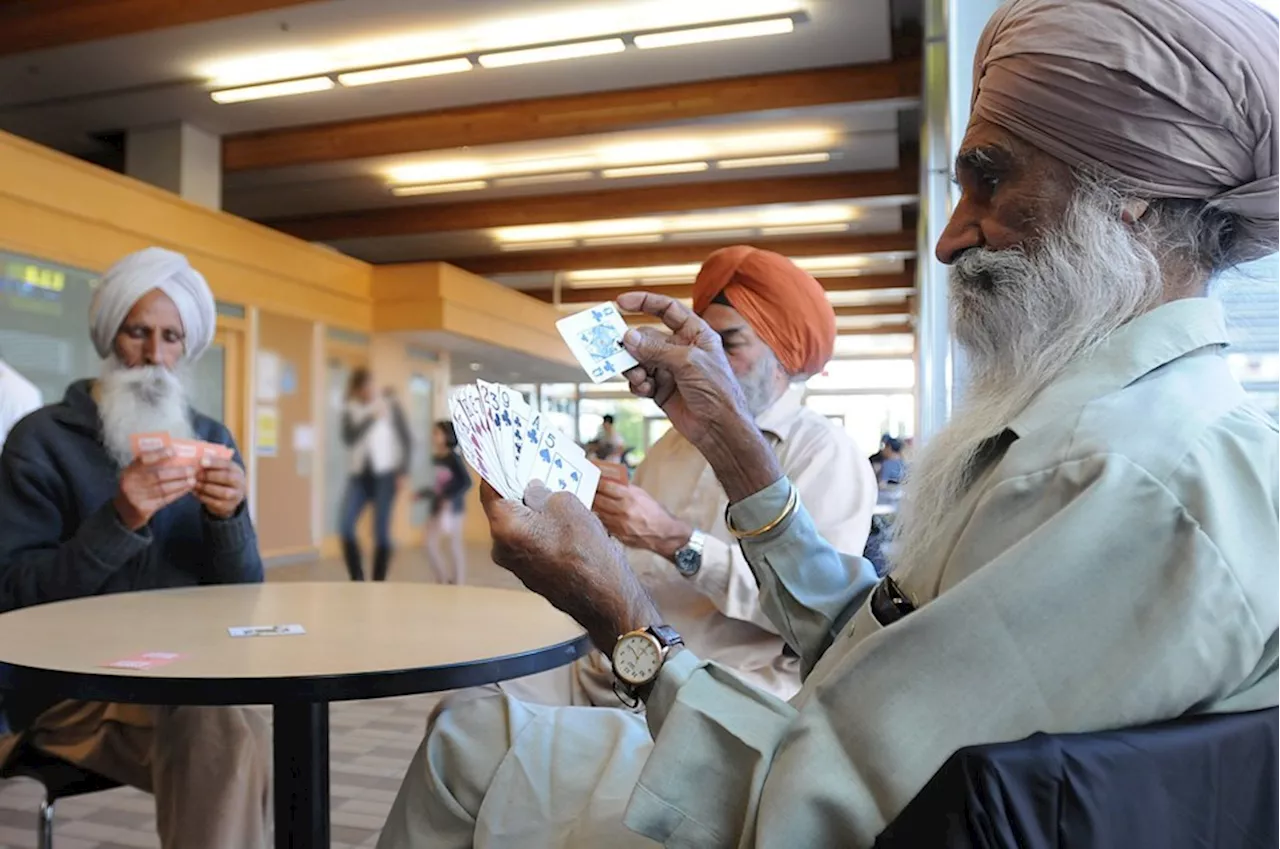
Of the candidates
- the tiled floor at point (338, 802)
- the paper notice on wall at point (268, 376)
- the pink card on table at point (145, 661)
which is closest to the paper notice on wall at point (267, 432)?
the paper notice on wall at point (268, 376)

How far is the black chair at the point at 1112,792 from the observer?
0.59 metres

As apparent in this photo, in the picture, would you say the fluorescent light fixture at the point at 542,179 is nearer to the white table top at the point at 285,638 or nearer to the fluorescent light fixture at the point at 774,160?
the fluorescent light fixture at the point at 774,160

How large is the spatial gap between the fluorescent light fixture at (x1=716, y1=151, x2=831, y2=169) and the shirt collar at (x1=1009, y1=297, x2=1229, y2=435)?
30.6 ft

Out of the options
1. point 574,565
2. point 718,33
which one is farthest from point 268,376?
point 574,565

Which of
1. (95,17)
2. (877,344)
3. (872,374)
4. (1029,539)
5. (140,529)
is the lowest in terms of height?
(140,529)

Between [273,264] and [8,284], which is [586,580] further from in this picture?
[273,264]

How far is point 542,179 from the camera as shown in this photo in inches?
408

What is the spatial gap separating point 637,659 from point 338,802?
8.37 ft

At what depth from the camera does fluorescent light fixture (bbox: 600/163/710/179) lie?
9.97 metres

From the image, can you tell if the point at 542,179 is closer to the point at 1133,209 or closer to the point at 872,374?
the point at 1133,209

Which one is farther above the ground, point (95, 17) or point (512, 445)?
point (95, 17)

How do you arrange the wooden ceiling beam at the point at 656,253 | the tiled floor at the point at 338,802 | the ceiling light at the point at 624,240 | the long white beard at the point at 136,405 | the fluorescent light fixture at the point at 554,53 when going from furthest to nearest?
1. the wooden ceiling beam at the point at 656,253
2. the ceiling light at the point at 624,240
3. the fluorescent light fixture at the point at 554,53
4. the tiled floor at the point at 338,802
5. the long white beard at the point at 136,405

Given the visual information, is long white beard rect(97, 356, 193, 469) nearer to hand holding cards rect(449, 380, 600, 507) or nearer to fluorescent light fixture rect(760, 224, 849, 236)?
hand holding cards rect(449, 380, 600, 507)

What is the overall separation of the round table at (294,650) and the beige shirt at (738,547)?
0.30 metres
